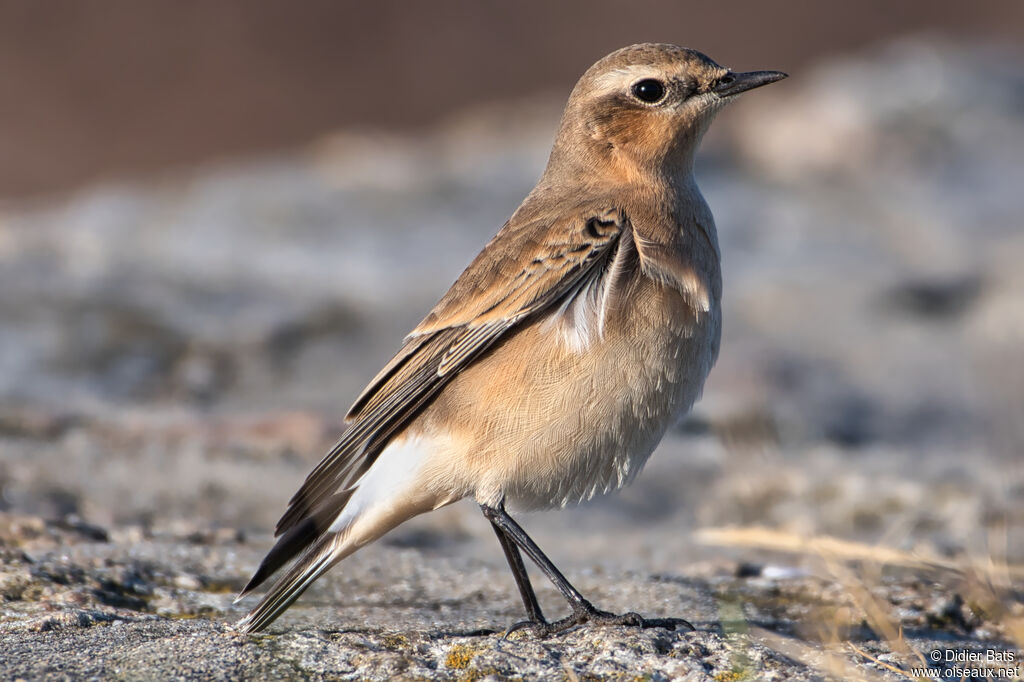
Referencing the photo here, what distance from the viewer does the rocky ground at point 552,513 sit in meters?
3.96

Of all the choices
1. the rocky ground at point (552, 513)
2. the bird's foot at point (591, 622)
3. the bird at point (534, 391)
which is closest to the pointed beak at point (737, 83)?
the bird at point (534, 391)

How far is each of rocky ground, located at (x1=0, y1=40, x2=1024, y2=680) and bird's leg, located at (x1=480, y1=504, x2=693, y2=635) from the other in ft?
0.69

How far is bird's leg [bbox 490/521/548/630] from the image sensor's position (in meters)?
4.30

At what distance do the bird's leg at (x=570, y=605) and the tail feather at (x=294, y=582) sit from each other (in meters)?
0.62

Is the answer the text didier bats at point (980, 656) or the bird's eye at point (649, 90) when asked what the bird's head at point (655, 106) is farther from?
the text didier bats at point (980, 656)

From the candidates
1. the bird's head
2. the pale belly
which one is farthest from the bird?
the bird's head

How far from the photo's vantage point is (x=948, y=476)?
261 inches

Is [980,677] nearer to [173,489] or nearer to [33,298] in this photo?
[173,489]

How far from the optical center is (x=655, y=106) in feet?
17.0

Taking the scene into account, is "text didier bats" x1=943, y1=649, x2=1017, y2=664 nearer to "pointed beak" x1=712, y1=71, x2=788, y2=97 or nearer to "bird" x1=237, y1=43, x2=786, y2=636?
"bird" x1=237, y1=43, x2=786, y2=636

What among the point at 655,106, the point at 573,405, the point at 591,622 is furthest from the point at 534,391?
the point at 655,106

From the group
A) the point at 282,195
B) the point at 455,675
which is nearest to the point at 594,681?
the point at 455,675

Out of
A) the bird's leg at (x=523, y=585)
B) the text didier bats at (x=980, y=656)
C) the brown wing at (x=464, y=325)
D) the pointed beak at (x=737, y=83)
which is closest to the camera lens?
the text didier bats at (x=980, y=656)

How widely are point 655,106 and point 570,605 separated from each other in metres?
2.16
